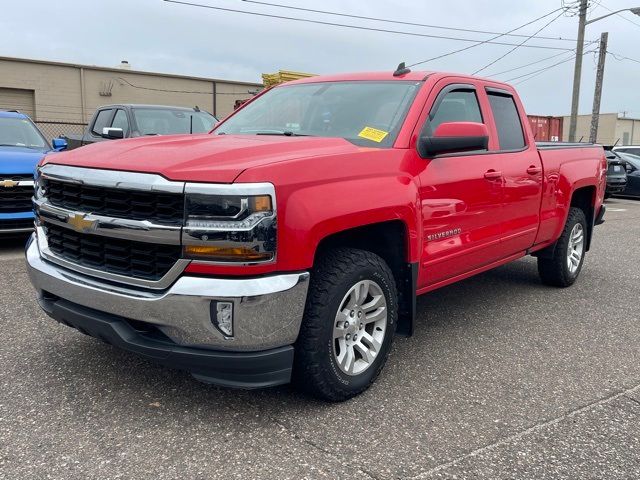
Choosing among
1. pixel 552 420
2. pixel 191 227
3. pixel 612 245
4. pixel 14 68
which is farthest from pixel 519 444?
pixel 14 68

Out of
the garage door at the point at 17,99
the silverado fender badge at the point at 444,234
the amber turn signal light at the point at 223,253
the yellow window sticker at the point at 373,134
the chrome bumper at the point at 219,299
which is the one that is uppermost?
the garage door at the point at 17,99

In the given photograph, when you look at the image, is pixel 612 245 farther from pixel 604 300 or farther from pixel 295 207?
pixel 295 207

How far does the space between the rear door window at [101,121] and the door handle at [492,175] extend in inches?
276

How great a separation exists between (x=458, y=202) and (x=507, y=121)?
1.40 meters

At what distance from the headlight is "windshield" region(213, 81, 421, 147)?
1.14 meters

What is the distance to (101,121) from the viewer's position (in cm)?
977

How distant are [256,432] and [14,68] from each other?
26.9 m

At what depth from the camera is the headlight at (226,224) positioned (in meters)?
2.68

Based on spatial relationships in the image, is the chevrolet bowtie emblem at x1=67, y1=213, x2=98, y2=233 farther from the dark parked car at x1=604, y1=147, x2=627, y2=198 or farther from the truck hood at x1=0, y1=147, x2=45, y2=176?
the dark parked car at x1=604, y1=147, x2=627, y2=198

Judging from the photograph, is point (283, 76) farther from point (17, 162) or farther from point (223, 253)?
point (223, 253)

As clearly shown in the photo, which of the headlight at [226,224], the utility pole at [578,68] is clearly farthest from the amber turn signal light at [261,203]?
the utility pole at [578,68]

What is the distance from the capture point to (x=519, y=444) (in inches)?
115

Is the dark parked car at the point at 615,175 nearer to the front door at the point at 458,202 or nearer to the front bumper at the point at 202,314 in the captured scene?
the front door at the point at 458,202

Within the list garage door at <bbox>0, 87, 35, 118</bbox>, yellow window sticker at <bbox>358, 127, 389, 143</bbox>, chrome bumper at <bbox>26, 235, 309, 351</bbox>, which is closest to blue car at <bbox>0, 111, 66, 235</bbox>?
chrome bumper at <bbox>26, 235, 309, 351</bbox>
